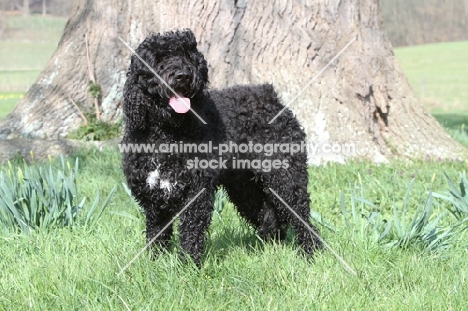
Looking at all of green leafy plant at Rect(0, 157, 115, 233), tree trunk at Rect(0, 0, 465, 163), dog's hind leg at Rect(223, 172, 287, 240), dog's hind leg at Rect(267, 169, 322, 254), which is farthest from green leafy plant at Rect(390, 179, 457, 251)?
tree trunk at Rect(0, 0, 465, 163)

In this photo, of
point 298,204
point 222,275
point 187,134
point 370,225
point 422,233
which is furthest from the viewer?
point 298,204

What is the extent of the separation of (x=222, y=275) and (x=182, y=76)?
129 centimetres

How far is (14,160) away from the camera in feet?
22.9

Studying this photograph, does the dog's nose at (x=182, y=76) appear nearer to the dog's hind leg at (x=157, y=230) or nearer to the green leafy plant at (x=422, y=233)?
the dog's hind leg at (x=157, y=230)

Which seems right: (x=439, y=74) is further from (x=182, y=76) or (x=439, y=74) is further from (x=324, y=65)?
(x=182, y=76)

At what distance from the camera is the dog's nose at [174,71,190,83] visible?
11.5ft

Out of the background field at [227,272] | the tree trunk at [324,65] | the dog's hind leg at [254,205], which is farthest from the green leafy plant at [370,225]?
the tree trunk at [324,65]

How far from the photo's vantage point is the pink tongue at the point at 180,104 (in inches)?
141

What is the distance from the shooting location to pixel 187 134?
149 inches

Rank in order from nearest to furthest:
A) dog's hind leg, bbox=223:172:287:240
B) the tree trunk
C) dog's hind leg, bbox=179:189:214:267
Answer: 1. dog's hind leg, bbox=179:189:214:267
2. dog's hind leg, bbox=223:172:287:240
3. the tree trunk

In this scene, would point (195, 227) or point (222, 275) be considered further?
point (195, 227)

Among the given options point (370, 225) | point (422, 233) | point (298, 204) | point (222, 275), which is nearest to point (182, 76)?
point (222, 275)

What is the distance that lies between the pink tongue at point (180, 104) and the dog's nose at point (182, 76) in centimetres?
13

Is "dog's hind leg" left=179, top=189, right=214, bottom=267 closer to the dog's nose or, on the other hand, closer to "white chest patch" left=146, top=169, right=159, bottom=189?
"white chest patch" left=146, top=169, right=159, bottom=189
